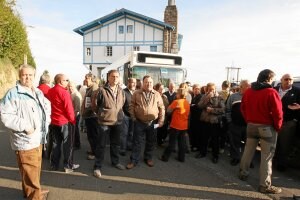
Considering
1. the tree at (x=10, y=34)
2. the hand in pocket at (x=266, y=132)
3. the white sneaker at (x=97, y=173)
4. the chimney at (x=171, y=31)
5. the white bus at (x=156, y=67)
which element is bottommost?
the white sneaker at (x=97, y=173)

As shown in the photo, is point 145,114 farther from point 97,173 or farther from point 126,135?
point 126,135

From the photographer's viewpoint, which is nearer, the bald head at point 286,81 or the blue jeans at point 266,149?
the blue jeans at point 266,149

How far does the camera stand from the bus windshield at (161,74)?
11.0 m

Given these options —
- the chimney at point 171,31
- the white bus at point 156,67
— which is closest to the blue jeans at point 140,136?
the white bus at point 156,67

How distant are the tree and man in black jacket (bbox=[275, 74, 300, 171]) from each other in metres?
16.6

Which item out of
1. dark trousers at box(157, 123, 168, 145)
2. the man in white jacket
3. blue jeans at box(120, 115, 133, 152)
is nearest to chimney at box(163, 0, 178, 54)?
dark trousers at box(157, 123, 168, 145)

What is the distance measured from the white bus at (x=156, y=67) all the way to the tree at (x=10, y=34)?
10.5 m

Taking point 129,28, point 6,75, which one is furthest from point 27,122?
point 129,28

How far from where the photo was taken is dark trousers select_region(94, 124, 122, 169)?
18.7ft

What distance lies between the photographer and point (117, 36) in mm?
39969

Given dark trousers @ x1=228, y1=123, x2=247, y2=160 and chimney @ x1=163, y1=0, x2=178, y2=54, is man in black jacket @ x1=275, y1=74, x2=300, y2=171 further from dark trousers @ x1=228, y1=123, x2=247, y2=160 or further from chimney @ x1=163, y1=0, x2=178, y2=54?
chimney @ x1=163, y1=0, x2=178, y2=54

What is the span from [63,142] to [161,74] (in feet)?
21.0

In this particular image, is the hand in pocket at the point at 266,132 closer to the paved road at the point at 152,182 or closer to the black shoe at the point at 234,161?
the paved road at the point at 152,182

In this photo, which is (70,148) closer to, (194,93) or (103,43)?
(194,93)
